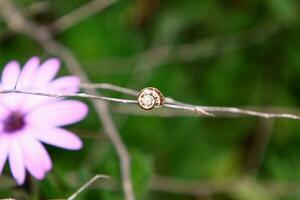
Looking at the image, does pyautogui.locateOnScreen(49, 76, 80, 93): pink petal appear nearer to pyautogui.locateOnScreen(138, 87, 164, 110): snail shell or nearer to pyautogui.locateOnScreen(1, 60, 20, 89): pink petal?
pyautogui.locateOnScreen(1, 60, 20, 89): pink petal

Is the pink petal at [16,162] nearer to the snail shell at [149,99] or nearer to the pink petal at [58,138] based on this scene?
the pink petal at [58,138]

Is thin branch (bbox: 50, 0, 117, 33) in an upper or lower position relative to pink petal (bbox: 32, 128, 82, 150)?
upper

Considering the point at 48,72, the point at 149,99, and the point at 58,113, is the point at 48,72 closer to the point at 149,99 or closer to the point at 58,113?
the point at 58,113

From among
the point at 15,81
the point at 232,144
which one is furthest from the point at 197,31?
the point at 15,81

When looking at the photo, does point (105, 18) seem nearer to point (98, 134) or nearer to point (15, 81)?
point (98, 134)

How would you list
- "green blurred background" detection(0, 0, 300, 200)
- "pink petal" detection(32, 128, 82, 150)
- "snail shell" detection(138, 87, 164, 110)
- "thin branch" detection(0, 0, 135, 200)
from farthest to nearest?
"green blurred background" detection(0, 0, 300, 200) → "thin branch" detection(0, 0, 135, 200) → "pink petal" detection(32, 128, 82, 150) → "snail shell" detection(138, 87, 164, 110)

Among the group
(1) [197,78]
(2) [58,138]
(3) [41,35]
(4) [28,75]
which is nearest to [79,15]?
(3) [41,35]

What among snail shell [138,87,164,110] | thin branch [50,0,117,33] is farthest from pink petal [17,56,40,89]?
thin branch [50,0,117,33]

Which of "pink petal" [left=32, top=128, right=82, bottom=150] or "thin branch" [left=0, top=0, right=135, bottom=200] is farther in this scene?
"thin branch" [left=0, top=0, right=135, bottom=200]
